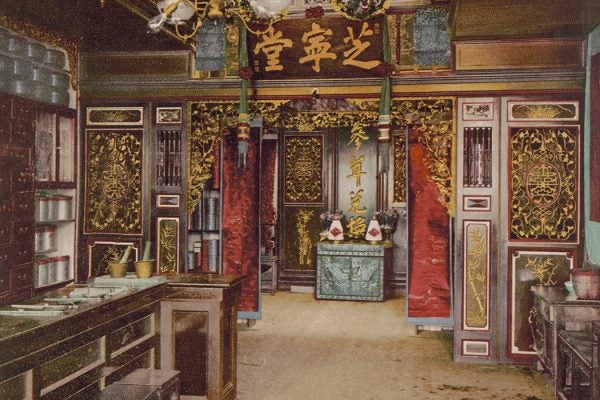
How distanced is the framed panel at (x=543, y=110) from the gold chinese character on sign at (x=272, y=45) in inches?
79.9

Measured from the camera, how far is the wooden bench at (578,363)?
3.06 metres

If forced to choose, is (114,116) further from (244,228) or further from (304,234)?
(304,234)

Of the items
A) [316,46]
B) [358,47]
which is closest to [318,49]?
[316,46]

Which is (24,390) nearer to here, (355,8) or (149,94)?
(355,8)

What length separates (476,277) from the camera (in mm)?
5125

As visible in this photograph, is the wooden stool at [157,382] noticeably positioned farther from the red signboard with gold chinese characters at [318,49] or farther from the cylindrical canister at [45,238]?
the red signboard with gold chinese characters at [318,49]

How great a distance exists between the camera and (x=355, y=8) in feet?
11.0

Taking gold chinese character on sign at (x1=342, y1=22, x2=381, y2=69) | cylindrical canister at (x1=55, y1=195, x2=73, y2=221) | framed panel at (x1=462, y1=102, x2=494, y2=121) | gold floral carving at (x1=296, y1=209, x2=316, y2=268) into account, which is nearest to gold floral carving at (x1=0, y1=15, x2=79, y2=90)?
cylindrical canister at (x1=55, y1=195, x2=73, y2=221)

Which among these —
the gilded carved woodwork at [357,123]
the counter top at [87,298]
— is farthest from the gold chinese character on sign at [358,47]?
the counter top at [87,298]

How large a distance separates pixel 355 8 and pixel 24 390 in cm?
252

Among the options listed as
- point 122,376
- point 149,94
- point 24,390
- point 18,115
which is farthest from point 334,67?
point 24,390

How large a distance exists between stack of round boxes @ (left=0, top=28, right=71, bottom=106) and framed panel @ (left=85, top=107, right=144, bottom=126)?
261 mm

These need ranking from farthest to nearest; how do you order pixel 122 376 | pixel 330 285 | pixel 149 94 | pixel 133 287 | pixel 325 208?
1. pixel 325 208
2. pixel 330 285
3. pixel 149 94
4. pixel 133 287
5. pixel 122 376

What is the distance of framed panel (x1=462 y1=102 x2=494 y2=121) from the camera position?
5.08 m
